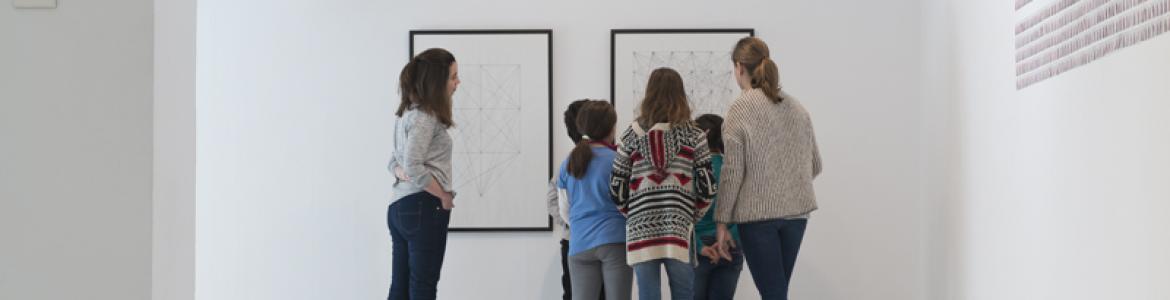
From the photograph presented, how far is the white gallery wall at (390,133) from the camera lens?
539cm

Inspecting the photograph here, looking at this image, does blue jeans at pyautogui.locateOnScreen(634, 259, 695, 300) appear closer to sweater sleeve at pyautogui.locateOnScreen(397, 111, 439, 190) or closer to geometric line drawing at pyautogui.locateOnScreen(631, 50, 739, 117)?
sweater sleeve at pyautogui.locateOnScreen(397, 111, 439, 190)

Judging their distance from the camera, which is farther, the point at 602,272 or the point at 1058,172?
the point at 602,272

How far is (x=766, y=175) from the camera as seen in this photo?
389cm

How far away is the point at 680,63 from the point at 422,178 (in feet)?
5.64

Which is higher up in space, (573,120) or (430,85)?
(430,85)

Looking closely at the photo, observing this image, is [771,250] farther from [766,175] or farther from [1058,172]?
[1058,172]

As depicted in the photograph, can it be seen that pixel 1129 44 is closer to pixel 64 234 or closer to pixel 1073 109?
pixel 1073 109

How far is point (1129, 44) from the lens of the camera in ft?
8.45

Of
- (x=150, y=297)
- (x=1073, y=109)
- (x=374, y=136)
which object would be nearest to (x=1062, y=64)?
(x=1073, y=109)

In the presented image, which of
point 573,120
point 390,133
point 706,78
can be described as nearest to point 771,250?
point 573,120

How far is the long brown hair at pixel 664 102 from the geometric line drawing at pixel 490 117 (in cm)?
155

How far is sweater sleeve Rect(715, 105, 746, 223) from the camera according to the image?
3922 mm

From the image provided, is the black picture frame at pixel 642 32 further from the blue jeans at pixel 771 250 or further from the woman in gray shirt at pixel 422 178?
the blue jeans at pixel 771 250

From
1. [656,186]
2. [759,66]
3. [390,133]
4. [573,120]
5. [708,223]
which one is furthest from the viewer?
[390,133]
